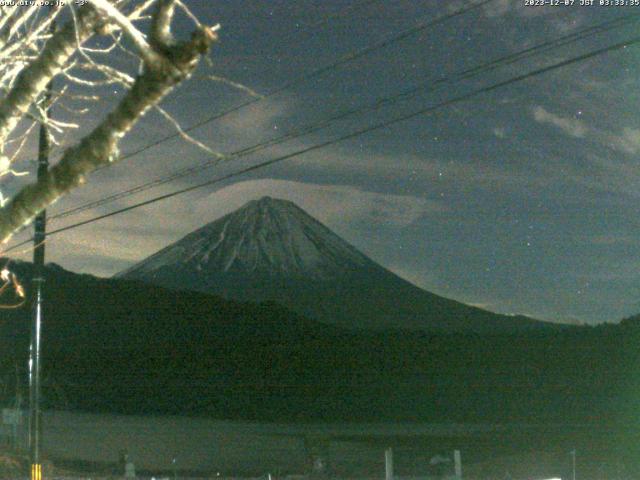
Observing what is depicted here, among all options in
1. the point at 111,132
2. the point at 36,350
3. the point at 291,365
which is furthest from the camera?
the point at 291,365

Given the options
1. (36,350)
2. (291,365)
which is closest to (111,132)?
(36,350)

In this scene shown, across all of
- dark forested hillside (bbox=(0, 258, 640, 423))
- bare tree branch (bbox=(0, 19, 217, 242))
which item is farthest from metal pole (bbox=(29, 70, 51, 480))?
dark forested hillside (bbox=(0, 258, 640, 423))

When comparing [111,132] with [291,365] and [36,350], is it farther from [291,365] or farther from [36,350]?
[291,365]

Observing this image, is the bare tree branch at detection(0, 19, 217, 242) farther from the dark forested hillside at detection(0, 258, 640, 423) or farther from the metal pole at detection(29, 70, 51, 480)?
the dark forested hillside at detection(0, 258, 640, 423)

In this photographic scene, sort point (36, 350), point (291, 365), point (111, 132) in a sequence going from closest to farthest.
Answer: point (111, 132)
point (36, 350)
point (291, 365)

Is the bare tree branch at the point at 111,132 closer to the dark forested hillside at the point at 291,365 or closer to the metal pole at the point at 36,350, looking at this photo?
the metal pole at the point at 36,350

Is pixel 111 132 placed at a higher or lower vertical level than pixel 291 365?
lower

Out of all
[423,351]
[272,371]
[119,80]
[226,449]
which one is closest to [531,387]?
[423,351]

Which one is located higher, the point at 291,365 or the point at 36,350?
the point at 291,365

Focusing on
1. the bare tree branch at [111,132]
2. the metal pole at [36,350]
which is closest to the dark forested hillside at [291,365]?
the metal pole at [36,350]

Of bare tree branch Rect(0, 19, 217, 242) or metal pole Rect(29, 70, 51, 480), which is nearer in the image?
bare tree branch Rect(0, 19, 217, 242)

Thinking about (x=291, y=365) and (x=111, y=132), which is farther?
(x=291, y=365)

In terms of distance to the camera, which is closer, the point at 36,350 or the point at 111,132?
the point at 111,132
